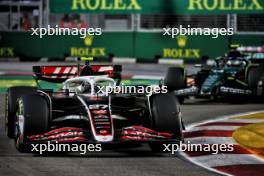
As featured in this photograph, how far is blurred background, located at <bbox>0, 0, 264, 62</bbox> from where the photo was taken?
29.7 meters

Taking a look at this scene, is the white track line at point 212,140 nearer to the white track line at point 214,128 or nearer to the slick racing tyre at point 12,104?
the white track line at point 214,128

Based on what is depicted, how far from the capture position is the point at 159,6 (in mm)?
30312

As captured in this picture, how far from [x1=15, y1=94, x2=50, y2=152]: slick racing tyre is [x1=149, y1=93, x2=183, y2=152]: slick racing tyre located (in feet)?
4.44

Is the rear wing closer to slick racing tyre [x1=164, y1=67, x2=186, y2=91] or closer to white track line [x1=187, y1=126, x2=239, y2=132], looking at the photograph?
white track line [x1=187, y1=126, x2=239, y2=132]

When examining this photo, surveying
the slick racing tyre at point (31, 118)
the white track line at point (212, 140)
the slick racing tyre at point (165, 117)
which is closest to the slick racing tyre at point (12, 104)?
the slick racing tyre at point (31, 118)

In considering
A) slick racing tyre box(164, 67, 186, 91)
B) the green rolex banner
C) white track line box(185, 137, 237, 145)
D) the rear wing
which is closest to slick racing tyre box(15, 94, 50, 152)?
the rear wing

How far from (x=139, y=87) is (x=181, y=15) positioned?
1891 cm

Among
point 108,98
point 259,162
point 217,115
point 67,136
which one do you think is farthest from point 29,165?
point 217,115

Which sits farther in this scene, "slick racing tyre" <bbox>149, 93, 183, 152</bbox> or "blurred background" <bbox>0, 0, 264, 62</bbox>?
"blurred background" <bbox>0, 0, 264, 62</bbox>

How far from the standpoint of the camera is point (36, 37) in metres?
30.5

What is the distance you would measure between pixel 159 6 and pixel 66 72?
18099 mm

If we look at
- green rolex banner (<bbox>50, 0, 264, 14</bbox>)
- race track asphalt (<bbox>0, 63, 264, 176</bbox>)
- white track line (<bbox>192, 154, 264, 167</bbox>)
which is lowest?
race track asphalt (<bbox>0, 63, 264, 176</bbox>)

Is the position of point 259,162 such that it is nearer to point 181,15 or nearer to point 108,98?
point 108,98

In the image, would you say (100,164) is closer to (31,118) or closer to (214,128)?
(31,118)
